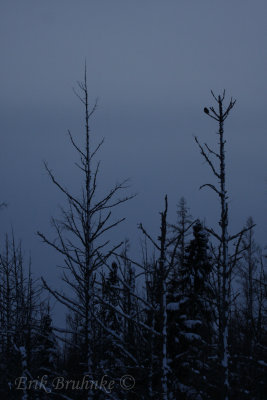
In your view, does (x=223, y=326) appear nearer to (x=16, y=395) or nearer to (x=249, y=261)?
(x=16, y=395)

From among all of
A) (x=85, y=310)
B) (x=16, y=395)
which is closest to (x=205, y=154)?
(x=85, y=310)

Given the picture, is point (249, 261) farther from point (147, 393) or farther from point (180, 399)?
point (147, 393)

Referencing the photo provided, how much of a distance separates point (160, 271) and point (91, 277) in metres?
1.93

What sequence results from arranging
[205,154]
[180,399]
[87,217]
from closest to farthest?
[205,154] → [87,217] → [180,399]

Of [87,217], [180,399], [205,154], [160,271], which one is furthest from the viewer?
[180,399]

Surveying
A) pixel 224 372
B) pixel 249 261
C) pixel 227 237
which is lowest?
pixel 224 372

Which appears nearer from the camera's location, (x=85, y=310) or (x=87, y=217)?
(x=85, y=310)

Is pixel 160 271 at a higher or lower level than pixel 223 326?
higher

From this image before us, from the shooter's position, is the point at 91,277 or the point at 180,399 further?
the point at 180,399

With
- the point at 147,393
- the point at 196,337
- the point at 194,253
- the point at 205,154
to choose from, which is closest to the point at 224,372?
the point at 147,393

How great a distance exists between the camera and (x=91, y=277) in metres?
7.40

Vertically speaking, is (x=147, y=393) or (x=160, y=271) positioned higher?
(x=160, y=271)

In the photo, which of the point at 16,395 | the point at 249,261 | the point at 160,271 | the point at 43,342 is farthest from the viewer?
the point at 249,261

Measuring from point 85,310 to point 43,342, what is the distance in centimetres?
2000
